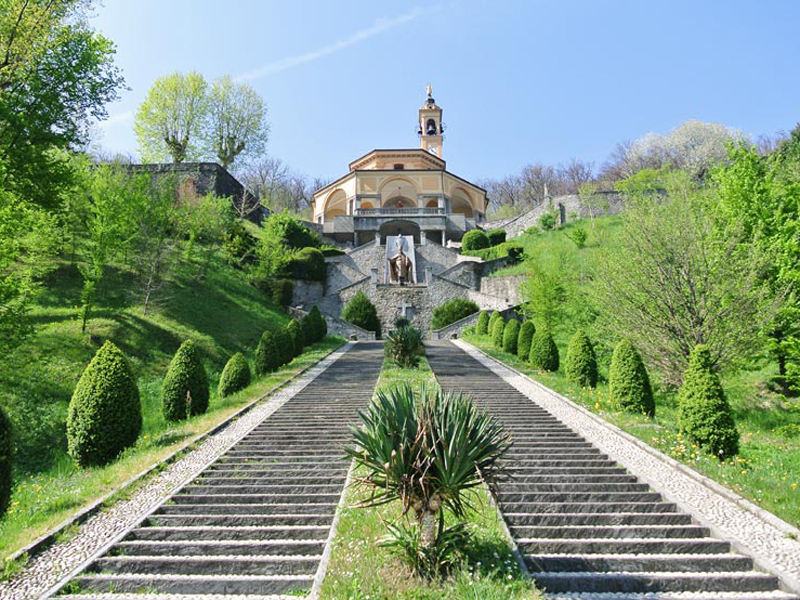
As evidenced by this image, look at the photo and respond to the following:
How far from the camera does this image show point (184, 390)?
11148 mm

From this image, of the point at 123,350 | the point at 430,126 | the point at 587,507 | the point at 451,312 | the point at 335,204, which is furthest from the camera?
the point at 430,126

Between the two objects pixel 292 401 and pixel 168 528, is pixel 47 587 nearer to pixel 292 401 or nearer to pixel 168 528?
pixel 168 528

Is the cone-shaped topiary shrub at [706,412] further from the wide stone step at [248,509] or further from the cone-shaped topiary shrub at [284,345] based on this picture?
the cone-shaped topiary shrub at [284,345]

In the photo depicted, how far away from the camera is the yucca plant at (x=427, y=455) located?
3.89 meters

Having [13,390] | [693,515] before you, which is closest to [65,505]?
[693,515]

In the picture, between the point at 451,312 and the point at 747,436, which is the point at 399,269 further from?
the point at 747,436

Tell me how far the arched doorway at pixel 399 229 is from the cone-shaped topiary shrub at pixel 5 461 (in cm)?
3734

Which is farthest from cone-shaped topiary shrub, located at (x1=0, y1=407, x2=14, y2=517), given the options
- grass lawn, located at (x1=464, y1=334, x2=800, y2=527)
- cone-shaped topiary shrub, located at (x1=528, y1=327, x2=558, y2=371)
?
cone-shaped topiary shrub, located at (x1=528, y1=327, x2=558, y2=371)

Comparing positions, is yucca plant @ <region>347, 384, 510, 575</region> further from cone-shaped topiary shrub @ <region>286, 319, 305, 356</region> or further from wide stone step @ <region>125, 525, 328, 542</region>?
cone-shaped topiary shrub @ <region>286, 319, 305, 356</region>

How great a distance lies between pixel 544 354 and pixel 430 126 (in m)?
50.8

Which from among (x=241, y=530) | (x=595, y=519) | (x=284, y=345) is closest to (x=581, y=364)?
(x=595, y=519)

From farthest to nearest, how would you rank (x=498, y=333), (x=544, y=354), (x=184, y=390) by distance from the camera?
(x=498, y=333)
(x=544, y=354)
(x=184, y=390)

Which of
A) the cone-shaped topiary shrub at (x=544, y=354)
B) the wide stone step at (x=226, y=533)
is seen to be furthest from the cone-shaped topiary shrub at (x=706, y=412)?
the cone-shaped topiary shrub at (x=544, y=354)

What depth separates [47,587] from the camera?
4.20m
